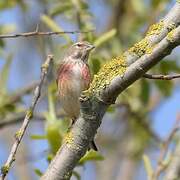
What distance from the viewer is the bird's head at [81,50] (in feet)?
18.2

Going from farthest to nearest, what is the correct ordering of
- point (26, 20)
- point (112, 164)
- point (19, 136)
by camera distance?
point (112, 164) < point (26, 20) < point (19, 136)

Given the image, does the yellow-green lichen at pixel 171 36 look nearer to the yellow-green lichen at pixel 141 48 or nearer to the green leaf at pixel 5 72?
the yellow-green lichen at pixel 141 48

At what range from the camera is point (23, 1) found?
275 inches

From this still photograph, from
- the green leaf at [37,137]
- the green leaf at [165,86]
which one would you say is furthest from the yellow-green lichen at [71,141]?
the green leaf at [165,86]

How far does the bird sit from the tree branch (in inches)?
53.9

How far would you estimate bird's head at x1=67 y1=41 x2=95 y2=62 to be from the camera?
18.2ft

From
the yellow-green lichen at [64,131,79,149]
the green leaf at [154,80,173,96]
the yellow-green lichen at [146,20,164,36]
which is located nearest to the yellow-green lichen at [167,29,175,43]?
the yellow-green lichen at [146,20,164,36]

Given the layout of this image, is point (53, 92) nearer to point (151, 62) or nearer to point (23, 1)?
point (23, 1)

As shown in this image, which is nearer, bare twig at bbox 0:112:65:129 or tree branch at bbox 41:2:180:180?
tree branch at bbox 41:2:180:180

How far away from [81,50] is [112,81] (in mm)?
2568

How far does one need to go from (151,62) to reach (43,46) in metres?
3.65

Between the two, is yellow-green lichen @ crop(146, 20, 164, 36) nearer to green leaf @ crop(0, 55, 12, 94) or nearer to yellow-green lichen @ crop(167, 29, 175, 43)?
yellow-green lichen @ crop(167, 29, 175, 43)

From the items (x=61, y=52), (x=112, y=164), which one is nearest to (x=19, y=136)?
(x=61, y=52)

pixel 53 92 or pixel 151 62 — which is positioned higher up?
pixel 53 92
